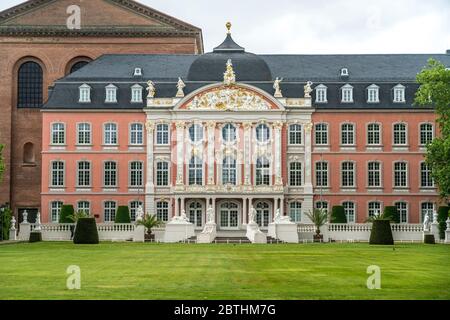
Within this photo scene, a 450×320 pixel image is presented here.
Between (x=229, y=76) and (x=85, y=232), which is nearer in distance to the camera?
(x=85, y=232)

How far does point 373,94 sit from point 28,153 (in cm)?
2825

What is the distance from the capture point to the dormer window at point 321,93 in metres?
76.8

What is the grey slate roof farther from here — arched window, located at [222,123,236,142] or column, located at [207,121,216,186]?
arched window, located at [222,123,236,142]

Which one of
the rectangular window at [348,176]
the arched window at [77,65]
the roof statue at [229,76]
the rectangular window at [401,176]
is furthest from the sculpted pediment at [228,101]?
the arched window at [77,65]

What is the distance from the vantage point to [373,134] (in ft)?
252

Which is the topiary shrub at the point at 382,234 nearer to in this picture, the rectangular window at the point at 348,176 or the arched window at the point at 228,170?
the rectangular window at the point at 348,176

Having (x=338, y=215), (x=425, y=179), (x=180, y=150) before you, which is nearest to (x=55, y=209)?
(x=180, y=150)

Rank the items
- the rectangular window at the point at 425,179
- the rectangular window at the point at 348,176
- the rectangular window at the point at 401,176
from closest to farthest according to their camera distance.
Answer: the rectangular window at the point at 425,179, the rectangular window at the point at 401,176, the rectangular window at the point at 348,176

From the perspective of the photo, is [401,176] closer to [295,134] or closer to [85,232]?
[295,134]

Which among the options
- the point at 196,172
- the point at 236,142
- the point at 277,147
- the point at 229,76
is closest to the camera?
the point at 229,76

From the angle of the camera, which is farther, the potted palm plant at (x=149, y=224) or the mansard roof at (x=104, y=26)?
the mansard roof at (x=104, y=26)

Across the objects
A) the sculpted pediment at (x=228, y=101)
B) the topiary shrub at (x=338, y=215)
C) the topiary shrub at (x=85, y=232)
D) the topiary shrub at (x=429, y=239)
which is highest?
the sculpted pediment at (x=228, y=101)

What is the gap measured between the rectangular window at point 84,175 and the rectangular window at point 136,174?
3219mm

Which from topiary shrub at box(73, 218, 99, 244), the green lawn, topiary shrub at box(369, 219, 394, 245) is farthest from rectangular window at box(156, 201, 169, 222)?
the green lawn
